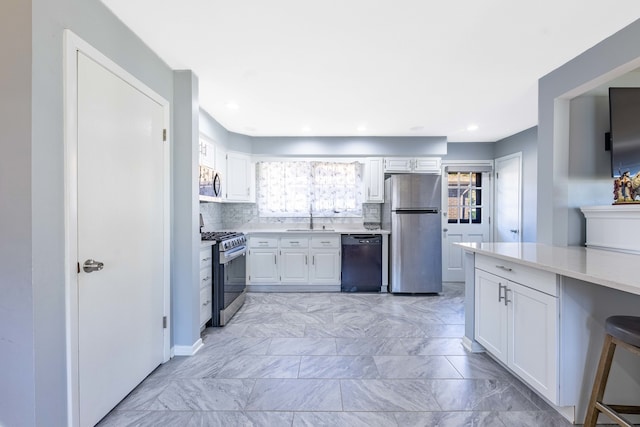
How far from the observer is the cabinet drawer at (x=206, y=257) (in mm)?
2701

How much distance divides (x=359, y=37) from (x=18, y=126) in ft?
6.37

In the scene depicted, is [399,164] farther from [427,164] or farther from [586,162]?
[586,162]

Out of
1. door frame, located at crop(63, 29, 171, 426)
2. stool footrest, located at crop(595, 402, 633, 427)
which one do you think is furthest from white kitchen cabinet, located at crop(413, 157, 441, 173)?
door frame, located at crop(63, 29, 171, 426)

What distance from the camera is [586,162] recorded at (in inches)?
89.7

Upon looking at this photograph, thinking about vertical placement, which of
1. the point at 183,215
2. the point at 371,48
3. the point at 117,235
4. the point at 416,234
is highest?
the point at 371,48

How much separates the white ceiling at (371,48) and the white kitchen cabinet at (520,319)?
1.60 metres

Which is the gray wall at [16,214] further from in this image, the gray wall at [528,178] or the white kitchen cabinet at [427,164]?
the gray wall at [528,178]

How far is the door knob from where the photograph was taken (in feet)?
4.75

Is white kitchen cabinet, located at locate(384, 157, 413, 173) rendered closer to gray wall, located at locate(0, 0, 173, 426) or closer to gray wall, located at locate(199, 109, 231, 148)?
A: gray wall, located at locate(199, 109, 231, 148)

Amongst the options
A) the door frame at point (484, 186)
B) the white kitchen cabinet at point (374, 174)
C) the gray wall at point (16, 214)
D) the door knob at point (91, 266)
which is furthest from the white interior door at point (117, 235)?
the door frame at point (484, 186)

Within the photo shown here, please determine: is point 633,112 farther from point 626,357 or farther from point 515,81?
point 626,357

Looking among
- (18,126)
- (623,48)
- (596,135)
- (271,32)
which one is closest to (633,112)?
(596,135)

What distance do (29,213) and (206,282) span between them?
1.77m

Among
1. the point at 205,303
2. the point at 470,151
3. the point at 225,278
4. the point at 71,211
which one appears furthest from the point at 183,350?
the point at 470,151
